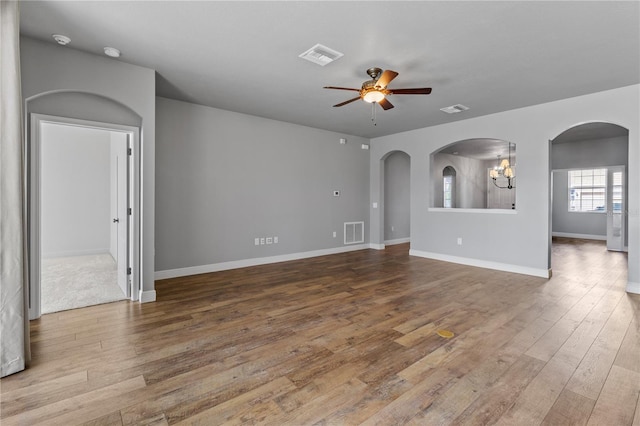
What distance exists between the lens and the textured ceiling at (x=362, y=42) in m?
2.52

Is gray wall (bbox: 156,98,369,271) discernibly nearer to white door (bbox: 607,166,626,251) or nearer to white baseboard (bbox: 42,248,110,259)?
white baseboard (bbox: 42,248,110,259)

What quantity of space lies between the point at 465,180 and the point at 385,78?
29.9 ft

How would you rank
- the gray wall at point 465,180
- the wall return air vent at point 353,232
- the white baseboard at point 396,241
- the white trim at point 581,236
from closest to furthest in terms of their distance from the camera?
1. the wall return air vent at point 353,232
2. the white baseboard at point 396,241
3. the white trim at point 581,236
4. the gray wall at point 465,180

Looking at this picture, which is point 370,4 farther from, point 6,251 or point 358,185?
point 358,185

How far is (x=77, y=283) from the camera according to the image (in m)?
4.40

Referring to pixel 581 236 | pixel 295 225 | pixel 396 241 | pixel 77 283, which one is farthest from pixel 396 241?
pixel 77 283

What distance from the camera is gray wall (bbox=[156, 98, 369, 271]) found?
481 cm

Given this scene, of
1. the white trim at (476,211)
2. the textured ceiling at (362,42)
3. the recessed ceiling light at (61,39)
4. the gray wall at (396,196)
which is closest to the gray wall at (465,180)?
the gray wall at (396,196)

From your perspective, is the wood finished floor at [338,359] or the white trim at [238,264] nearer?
the wood finished floor at [338,359]

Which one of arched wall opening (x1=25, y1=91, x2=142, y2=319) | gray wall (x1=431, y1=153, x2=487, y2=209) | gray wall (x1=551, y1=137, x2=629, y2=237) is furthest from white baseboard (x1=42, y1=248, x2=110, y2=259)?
gray wall (x1=551, y1=137, x2=629, y2=237)

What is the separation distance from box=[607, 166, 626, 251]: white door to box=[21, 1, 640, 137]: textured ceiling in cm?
515

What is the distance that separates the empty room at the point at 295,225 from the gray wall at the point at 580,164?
1.56 m

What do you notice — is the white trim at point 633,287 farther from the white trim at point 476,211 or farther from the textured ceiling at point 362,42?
the textured ceiling at point 362,42

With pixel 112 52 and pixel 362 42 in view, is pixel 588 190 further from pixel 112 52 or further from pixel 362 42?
pixel 112 52
